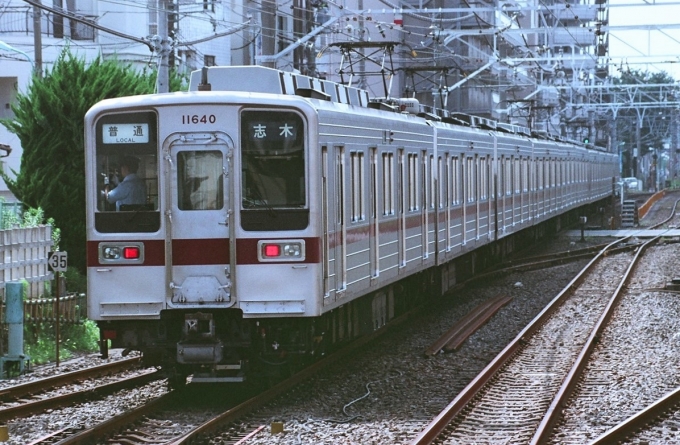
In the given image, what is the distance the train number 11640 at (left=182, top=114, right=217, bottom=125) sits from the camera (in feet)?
33.4

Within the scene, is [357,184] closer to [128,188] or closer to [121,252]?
[128,188]

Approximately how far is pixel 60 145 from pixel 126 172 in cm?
937

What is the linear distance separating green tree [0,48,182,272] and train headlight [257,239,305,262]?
9400 millimetres

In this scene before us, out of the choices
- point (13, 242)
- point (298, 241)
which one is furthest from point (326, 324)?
point (13, 242)

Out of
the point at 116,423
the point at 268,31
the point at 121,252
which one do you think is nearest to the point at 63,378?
the point at 121,252

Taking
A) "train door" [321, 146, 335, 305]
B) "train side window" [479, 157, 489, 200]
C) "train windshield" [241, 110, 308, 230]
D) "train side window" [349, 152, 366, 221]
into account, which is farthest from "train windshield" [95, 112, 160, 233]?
"train side window" [479, 157, 489, 200]

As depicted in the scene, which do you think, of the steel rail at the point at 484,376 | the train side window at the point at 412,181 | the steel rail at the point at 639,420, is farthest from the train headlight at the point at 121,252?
the train side window at the point at 412,181

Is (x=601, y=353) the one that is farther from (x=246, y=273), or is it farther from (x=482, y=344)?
(x=246, y=273)

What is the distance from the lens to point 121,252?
10297 millimetres

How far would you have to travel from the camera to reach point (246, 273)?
33.2 feet

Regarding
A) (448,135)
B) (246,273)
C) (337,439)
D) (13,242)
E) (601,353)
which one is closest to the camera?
(337,439)

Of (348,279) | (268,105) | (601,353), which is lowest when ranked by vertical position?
(601,353)

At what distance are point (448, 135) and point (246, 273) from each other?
26.2ft

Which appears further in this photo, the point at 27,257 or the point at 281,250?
the point at 27,257
